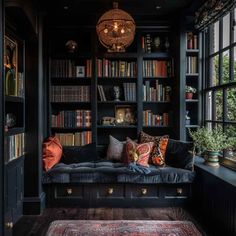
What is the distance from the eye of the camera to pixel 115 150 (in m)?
4.66

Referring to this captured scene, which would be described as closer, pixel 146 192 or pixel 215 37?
pixel 146 192

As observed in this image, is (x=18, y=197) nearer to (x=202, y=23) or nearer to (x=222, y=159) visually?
(x=222, y=159)

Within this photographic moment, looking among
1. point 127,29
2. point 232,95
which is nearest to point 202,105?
point 232,95

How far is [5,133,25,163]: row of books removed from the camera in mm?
3207

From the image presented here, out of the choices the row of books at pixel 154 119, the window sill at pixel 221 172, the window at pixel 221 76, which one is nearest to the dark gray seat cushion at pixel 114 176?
the window sill at pixel 221 172

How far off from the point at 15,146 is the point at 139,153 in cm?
178

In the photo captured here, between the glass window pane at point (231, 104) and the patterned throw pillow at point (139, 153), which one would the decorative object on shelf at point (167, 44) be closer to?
the glass window pane at point (231, 104)

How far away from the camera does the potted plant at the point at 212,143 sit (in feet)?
12.7

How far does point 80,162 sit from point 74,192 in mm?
554

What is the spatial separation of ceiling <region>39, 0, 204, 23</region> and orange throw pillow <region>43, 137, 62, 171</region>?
6.40 feet

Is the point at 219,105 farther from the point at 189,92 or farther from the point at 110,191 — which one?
the point at 110,191

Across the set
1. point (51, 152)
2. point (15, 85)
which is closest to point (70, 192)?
point (51, 152)

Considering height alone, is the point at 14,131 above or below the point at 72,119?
below

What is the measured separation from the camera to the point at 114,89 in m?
4.96
